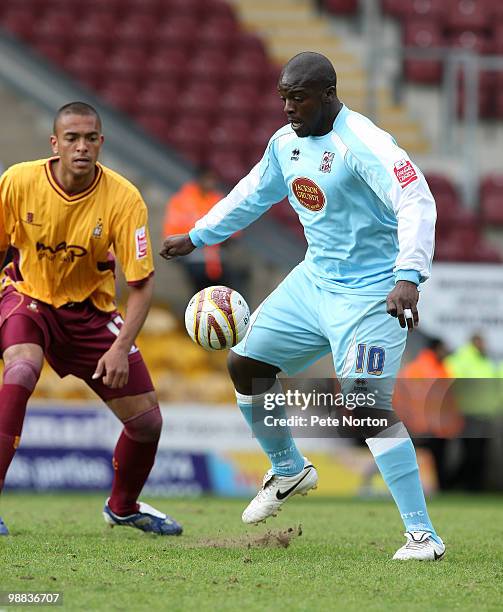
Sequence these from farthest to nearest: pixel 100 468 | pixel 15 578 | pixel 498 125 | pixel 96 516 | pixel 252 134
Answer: pixel 498 125
pixel 252 134
pixel 100 468
pixel 96 516
pixel 15 578

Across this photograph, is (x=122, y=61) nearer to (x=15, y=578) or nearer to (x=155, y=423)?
(x=155, y=423)

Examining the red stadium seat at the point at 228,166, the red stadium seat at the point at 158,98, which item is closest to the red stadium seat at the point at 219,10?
the red stadium seat at the point at 158,98

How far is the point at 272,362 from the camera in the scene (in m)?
6.37

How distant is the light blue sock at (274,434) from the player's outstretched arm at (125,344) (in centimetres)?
66

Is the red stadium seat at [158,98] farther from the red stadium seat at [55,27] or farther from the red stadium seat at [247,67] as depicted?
the red stadium seat at [55,27]

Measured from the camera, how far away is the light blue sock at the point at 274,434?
646 cm

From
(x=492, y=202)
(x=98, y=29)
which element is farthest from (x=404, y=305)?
(x=98, y=29)

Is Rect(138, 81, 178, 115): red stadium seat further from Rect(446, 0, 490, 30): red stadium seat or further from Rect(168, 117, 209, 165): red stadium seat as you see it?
Rect(446, 0, 490, 30): red stadium seat

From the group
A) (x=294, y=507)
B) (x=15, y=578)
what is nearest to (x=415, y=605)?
(x=15, y=578)

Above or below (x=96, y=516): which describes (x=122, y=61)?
above

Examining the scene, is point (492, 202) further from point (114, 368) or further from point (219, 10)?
point (114, 368)

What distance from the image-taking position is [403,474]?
19.2 ft

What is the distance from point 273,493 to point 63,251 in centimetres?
170

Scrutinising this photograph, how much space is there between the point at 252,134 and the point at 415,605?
11735 millimetres
